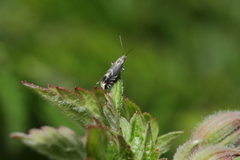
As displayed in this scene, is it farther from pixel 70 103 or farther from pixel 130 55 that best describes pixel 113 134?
pixel 130 55

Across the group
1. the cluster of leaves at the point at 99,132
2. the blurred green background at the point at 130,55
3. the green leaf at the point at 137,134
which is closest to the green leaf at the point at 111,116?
the cluster of leaves at the point at 99,132

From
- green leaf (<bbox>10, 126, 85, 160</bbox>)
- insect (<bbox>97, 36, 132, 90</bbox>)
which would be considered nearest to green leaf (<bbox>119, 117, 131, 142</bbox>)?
insect (<bbox>97, 36, 132, 90</bbox>)

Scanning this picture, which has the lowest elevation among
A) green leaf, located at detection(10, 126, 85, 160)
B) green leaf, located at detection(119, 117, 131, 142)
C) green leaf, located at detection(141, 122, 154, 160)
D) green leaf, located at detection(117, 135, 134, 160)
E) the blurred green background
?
green leaf, located at detection(10, 126, 85, 160)

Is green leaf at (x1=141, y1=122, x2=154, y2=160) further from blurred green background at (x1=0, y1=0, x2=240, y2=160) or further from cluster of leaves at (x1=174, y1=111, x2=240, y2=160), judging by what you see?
blurred green background at (x1=0, y1=0, x2=240, y2=160)

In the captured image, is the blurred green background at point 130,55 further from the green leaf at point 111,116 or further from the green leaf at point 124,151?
the green leaf at point 124,151

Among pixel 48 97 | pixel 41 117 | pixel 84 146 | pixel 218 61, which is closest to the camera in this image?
pixel 84 146

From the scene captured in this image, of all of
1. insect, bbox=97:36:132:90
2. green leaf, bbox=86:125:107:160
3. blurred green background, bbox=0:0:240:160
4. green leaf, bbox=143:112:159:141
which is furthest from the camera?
blurred green background, bbox=0:0:240:160

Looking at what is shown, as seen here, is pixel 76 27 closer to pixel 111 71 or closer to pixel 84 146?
pixel 111 71

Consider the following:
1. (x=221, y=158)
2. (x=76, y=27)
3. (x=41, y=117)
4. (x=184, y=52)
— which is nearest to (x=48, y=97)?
(x=221, y=158)
